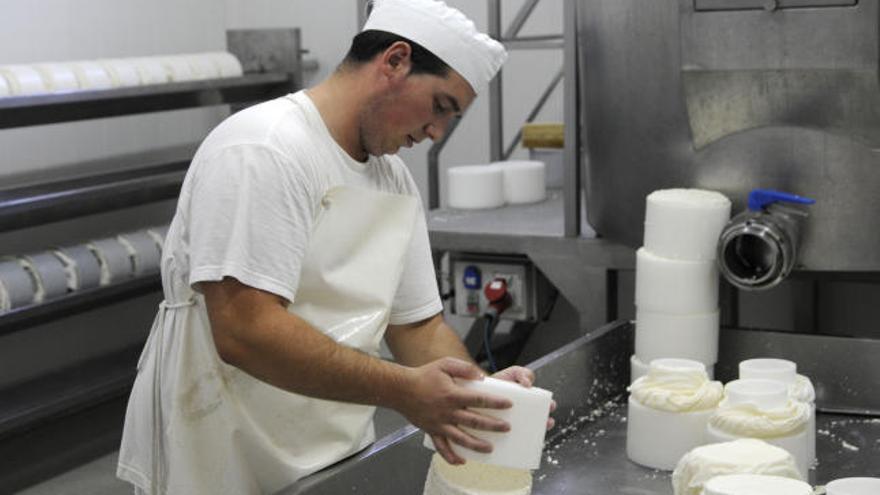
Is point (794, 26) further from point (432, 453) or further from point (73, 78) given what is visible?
point (73, 78)

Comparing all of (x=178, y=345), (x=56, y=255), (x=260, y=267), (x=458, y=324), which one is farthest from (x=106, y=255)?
(x=260, y=267)

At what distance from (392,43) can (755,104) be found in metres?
0.90

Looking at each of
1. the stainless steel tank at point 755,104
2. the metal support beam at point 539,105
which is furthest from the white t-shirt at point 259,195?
the metal support beam at point 539,105

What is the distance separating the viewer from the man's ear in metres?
1.60

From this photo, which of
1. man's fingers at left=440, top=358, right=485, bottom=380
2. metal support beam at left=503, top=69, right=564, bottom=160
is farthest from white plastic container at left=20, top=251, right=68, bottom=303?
man's fingers at left=440, top=358, right=485, bottom=380

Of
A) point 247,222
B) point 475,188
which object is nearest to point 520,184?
point 475,188

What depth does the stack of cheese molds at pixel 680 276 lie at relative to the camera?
7.43ft

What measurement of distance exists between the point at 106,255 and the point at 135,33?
1.05m

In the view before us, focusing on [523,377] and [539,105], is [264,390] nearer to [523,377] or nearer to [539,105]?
[523,377]

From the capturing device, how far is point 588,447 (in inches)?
81.7

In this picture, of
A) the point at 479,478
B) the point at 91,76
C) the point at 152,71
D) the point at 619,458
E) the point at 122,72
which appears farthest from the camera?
the point at 152,71

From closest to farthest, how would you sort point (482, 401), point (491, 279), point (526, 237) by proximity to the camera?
point (482, 401) → point (526, 237) → point (491, 279)

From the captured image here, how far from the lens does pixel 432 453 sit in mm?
1761

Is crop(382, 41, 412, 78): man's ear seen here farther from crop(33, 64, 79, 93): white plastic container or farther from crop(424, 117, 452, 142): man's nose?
crop(33, 64, 79, 93): white plastic container
